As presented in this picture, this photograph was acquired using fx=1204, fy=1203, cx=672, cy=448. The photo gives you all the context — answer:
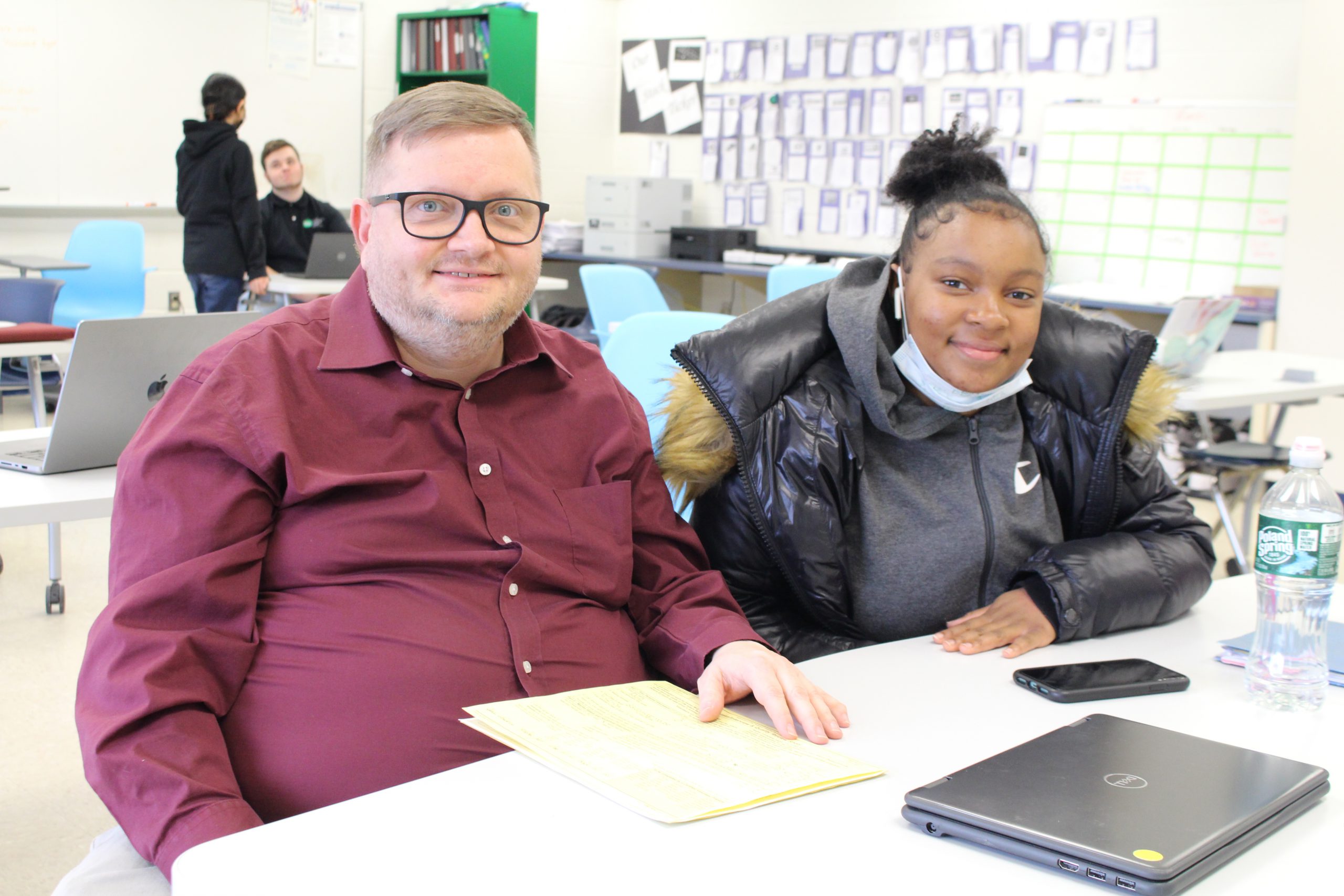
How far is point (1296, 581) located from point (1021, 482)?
0.44 m

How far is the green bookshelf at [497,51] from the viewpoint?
24.1 ft

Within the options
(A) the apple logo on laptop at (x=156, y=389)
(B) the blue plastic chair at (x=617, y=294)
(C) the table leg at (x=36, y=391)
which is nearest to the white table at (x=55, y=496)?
(A) the apple logo on laptop at (x=156, y=389)

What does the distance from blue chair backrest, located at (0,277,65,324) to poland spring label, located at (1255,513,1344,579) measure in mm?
4760

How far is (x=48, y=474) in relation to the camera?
83.6 inches

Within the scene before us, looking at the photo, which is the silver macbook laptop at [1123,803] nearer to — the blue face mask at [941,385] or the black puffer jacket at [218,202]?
the blue face mask at [941,385]

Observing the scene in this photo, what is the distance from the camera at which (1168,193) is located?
5492 mm

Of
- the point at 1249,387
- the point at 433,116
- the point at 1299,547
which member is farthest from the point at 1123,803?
the point at 1249,387

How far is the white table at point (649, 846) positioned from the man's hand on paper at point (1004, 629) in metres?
0.27

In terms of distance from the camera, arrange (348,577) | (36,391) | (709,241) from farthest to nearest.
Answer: (709,241), (36,391), (348,577)

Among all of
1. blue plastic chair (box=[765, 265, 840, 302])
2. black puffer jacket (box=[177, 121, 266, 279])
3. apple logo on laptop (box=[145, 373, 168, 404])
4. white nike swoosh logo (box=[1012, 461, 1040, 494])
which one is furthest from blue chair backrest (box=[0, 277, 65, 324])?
white nike swoosh logo (box=[1012, 461, 1040, 494])

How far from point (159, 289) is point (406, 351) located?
628 cm

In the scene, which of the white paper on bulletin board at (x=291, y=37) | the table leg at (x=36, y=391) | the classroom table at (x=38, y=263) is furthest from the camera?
the white paper on bulletin board at (x=291, y=37)

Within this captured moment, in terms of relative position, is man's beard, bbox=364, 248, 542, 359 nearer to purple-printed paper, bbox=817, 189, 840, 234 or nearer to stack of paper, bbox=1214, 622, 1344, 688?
stack of paper, bbox=1214, 622, 1344, 688

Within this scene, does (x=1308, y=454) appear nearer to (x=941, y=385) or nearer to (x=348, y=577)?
(x=941, y=385)
